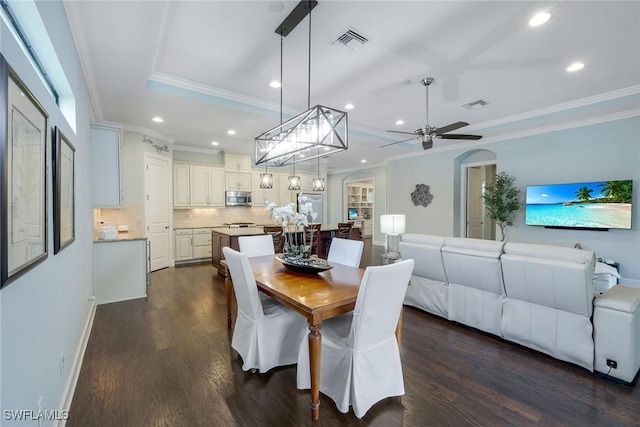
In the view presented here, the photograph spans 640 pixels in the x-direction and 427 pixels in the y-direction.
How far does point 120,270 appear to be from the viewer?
3.81 meters

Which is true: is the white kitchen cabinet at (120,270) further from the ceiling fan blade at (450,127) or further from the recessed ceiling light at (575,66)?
the recessed ceiling light at (575,66)

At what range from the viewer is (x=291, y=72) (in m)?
3.19

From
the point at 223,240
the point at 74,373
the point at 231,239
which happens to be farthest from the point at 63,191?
the point at 223,240

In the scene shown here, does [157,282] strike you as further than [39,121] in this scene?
Yes

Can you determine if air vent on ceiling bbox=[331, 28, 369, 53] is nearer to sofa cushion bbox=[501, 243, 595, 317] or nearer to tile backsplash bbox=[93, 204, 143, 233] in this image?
sofa cushion bbox=[501, 243, 595, 317]

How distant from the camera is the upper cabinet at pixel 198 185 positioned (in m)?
6.38

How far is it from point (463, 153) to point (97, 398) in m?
7.04

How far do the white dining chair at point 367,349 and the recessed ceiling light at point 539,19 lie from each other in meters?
2.40

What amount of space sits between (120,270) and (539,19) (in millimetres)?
5452

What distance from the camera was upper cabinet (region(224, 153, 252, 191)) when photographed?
707 centimetres

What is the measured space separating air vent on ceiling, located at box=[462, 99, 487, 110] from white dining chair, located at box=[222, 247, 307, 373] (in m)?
4.03

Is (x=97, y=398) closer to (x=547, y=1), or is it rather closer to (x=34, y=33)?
(x=34, y=33)

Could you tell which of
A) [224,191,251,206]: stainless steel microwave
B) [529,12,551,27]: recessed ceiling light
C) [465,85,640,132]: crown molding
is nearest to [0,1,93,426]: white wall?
[529,12,551,27]: recessed ceiling light

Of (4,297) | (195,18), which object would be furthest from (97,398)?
(195,18)
